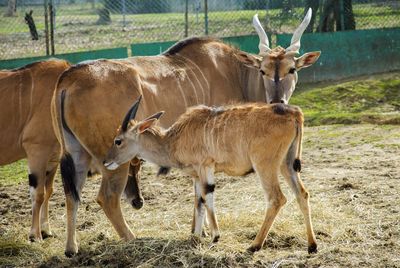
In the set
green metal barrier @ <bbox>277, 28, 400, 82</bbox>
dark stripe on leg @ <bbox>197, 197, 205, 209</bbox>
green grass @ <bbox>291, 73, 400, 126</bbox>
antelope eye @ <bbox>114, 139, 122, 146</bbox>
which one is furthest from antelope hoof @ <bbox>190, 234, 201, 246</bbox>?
green metal barrier @ <bbox>277, 28, 400, 82</bbox>

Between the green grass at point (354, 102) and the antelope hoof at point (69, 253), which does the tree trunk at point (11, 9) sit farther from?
the antelope hoof at point (69, 253)

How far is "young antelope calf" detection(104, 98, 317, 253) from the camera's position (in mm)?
5816

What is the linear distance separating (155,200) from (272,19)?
8701 mm

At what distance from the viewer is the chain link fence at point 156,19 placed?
15.0m

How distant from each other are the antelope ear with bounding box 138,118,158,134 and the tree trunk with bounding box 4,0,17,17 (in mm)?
8599

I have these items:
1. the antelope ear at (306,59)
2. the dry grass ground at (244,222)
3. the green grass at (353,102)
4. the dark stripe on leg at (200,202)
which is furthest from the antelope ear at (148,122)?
the green grass at (353,102)

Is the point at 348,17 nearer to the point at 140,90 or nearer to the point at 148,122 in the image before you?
the point at 140,90

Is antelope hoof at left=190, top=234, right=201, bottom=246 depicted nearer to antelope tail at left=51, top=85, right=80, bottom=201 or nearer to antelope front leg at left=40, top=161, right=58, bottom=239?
antelope tail at left=51, top=85, right=80, bottom=201

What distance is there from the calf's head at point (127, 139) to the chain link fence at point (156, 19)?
22.0ft

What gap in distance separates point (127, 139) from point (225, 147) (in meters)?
0.78

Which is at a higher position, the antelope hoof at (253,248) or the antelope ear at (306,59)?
the antelope ear at (306,59)

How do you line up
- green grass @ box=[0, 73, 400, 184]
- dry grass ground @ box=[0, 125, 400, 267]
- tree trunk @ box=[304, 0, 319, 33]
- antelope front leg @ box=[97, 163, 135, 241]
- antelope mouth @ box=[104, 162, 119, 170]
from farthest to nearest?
tree trunk @ box=[304, 0, 319, 33], green grass @ box=[0, 73, 400, 184], antelope front leg @ box=[97, 163, 135, 241], antelope mouth @ box=[104, 162, 119, 170], dry grass ground @ box=[0, 125, 400, 267]

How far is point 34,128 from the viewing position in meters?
6.98

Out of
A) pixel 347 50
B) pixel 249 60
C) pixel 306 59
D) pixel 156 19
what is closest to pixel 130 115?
pixel 249 60
